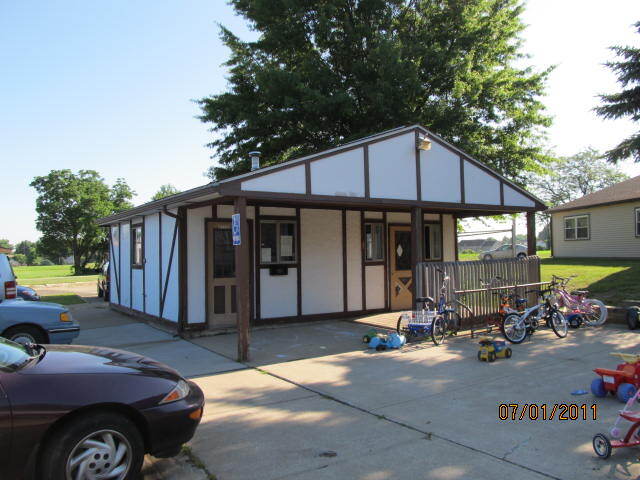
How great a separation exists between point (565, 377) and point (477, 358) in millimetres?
1388

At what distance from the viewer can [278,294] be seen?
10492mm

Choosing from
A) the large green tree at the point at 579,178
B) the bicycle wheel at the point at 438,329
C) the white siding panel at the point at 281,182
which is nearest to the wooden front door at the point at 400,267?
the bicycle wheel at the point at 438,329

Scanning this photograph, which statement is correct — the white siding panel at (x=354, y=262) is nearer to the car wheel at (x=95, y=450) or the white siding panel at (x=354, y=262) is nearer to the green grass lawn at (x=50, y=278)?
the car wheel at (x=95, y=450)

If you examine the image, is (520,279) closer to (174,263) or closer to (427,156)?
(427,156)

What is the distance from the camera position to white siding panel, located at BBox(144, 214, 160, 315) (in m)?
11.0

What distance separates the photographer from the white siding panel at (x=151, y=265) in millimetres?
10977

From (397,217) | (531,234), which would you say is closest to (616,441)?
(531,234)

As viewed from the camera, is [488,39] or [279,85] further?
[488,39]

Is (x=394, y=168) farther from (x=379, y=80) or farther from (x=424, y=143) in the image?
(x=379, y=80)

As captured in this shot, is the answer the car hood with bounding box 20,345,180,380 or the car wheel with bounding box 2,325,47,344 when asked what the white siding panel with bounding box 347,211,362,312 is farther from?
the car hood with bounding box 20,345,180,380

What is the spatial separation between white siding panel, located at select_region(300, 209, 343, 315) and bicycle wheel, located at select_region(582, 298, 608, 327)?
542 cm

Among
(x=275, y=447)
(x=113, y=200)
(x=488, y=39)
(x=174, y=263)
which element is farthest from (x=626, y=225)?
(x=113, y=200)

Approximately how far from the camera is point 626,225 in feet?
74.8

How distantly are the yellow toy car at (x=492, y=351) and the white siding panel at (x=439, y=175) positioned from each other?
3.58m
